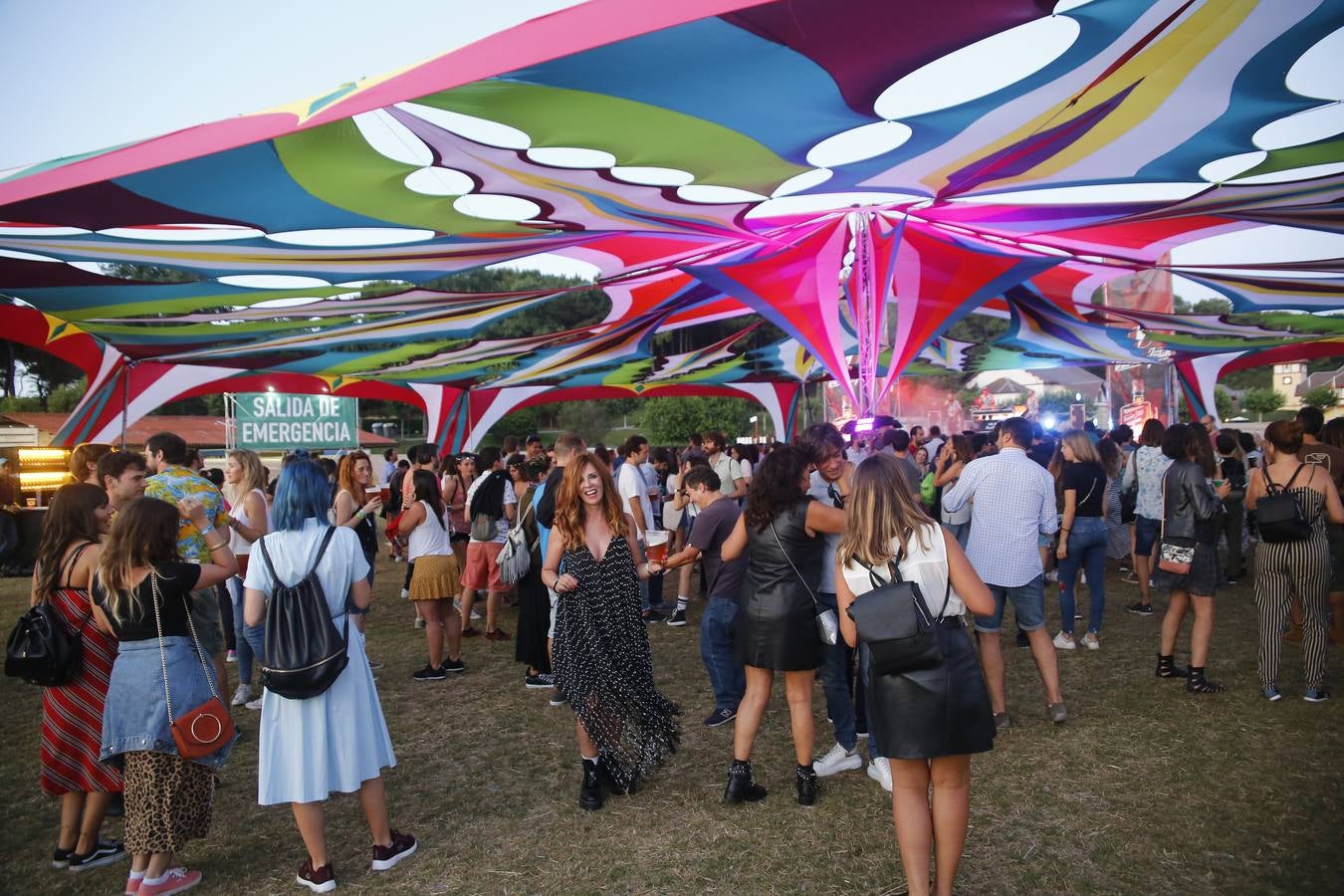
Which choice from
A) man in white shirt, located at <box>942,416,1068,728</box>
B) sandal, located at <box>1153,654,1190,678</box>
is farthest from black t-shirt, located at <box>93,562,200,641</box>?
sandal, located at <box>1153,654,1190,678</box>

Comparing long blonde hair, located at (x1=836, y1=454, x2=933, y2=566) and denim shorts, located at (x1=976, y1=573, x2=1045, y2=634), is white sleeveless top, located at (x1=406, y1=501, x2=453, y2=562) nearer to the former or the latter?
denim shorts, located at (x1=976, y1=573, x2=1045, y2=634)

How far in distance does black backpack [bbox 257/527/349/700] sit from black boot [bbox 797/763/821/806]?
197cm

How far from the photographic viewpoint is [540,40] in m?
2.65

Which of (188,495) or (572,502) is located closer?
(572,502)

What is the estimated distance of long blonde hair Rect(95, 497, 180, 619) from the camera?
2.80 metres

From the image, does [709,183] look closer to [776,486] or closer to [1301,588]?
[776,486]

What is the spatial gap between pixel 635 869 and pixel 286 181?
3.79m

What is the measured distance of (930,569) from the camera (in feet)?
8.17

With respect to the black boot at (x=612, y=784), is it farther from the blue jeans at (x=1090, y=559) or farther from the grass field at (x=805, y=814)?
the blue jeans at (x=1090, y=559)

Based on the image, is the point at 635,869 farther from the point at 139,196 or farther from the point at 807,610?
the point at 139,196

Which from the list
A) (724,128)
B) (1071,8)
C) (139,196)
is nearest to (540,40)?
(724,128)

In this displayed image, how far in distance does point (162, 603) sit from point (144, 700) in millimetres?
350

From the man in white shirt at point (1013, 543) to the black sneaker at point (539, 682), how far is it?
2783 millimetres

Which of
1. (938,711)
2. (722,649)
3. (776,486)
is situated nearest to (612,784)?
(722,649)
